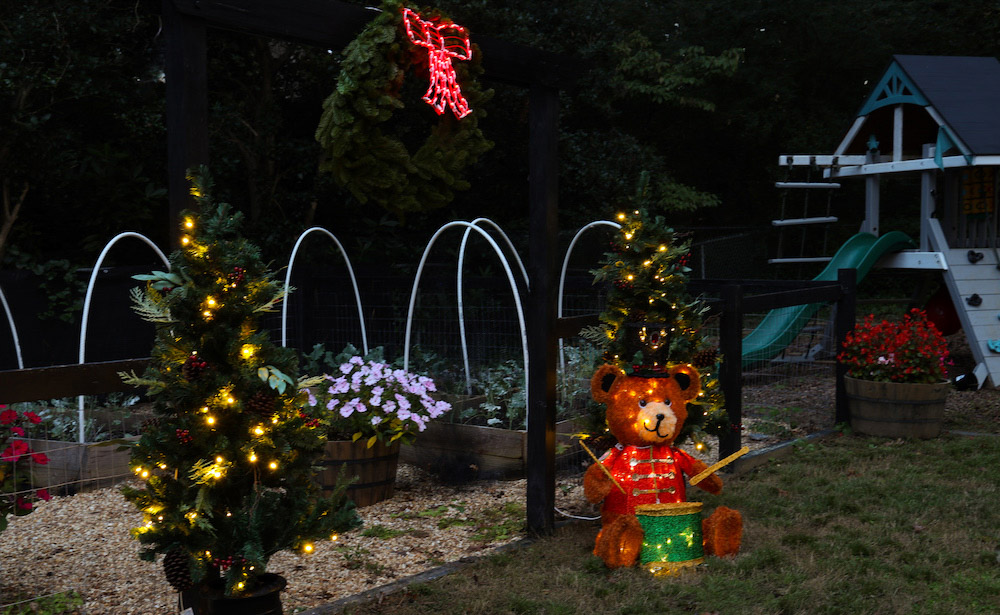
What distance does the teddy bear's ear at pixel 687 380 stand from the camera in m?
4.37

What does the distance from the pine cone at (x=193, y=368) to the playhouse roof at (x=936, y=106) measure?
9.33 m

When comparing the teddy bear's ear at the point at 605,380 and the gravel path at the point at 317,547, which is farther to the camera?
the teddy bear's ear at the point at 605,380

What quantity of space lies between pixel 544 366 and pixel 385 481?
58.9 inches

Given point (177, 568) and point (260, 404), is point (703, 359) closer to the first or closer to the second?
point (260, 404)

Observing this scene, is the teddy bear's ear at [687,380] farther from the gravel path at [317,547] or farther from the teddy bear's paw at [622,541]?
the gravel path at [317,547]

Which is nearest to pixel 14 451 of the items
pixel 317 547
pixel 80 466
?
pixel 317 547

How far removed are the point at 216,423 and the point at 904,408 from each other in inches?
223

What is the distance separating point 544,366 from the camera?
15.2ft

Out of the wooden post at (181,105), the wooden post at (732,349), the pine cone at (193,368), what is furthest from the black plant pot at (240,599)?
the wooden post at (732,349)

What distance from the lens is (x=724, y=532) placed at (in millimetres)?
4164

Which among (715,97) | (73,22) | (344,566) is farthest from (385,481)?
(715,97)

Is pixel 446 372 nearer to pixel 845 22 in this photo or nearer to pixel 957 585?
pixel 957 585

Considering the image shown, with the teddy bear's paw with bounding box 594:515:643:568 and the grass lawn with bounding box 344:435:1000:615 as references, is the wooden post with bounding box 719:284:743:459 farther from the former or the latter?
the teddy bear's paw with bounding box 594:515:643:568

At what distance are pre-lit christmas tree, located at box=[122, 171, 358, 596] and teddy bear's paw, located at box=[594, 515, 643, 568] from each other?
1.46m
